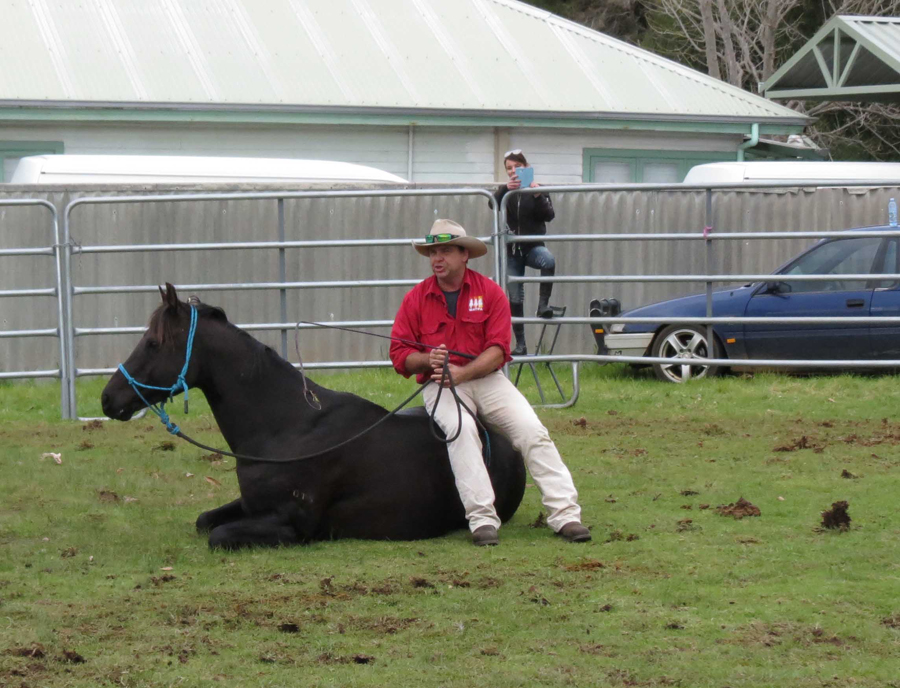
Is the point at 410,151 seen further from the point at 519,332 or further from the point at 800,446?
the point at 800,446

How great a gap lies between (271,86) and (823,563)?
45.8ft

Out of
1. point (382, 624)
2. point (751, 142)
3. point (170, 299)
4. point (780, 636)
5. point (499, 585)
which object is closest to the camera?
point (780, 636)

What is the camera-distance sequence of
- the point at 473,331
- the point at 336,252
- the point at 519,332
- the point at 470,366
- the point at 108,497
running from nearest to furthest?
the point at 470,366, the point at 473,331, the point at 108,497, the point at 519,332, the point at 336,252

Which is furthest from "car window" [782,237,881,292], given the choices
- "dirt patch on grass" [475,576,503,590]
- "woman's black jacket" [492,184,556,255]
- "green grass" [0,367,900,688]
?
"dirt patch on grass" [475,576,503,590]

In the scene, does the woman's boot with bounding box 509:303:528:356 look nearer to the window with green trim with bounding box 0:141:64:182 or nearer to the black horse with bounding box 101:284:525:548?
the black horse with bounding box 101:284:525:548

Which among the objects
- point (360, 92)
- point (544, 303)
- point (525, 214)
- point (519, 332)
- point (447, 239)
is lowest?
point (519, 332)

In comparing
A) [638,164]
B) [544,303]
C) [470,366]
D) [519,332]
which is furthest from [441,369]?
[638,164]

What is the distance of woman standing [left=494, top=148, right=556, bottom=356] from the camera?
444 inches

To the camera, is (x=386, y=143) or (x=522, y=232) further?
(x=386, y=143)

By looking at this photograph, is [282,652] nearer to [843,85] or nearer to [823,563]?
[823,563]

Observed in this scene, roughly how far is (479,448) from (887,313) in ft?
21.4

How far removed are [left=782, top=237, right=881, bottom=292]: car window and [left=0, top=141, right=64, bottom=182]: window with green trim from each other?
406 inches

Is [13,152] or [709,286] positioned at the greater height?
[13,152]

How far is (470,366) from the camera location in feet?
21.3
